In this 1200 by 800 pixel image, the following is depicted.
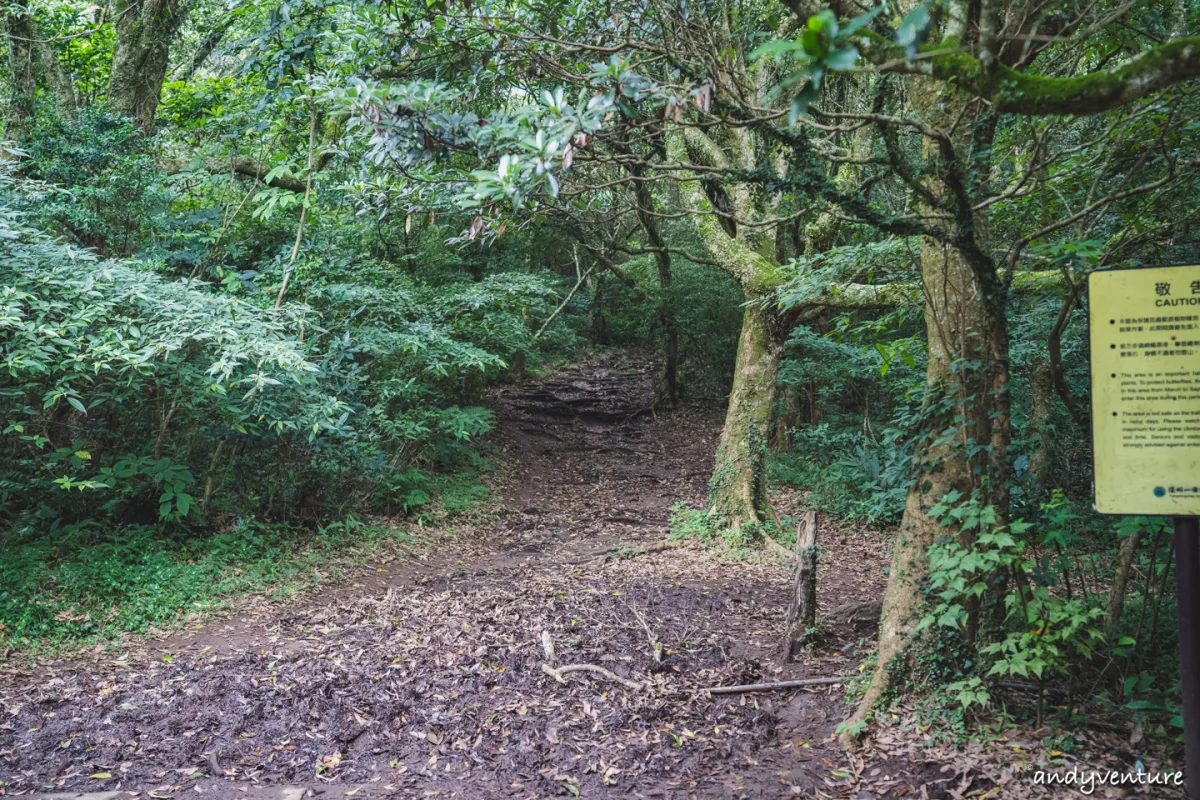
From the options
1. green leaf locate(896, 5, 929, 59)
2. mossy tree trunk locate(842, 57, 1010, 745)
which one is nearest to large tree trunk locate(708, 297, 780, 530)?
mossy tree trunk locate(842, 57, 1010, 745)

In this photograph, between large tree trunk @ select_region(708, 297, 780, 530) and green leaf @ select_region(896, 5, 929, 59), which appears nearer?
green leaf @ select_region(896, 5, 929, 59)

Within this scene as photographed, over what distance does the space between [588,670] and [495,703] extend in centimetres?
70

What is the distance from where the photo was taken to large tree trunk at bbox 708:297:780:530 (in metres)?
8.57

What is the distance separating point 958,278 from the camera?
378cm

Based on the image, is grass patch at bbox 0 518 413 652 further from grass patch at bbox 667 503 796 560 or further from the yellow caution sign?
the yellow caution sign

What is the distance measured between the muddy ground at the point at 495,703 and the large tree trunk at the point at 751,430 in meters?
1.16

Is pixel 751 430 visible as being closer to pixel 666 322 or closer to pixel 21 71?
pixel 666 322

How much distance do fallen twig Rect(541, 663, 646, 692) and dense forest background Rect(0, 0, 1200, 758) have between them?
58.5 inches

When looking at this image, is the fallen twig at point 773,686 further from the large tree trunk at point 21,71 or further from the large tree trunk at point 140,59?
the large tree trunk at point 140,59

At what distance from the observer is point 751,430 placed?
8.65m

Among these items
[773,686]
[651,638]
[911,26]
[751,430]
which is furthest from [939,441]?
[751,430]

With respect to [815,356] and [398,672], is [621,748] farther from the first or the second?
[815,356]

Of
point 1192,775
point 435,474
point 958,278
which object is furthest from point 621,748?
point 435,474

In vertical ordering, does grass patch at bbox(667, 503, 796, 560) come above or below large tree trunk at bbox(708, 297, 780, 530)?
below
